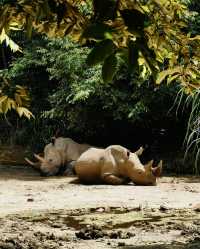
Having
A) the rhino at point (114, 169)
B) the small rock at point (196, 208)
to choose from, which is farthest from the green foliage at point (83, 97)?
the small rock at point (196, 208)

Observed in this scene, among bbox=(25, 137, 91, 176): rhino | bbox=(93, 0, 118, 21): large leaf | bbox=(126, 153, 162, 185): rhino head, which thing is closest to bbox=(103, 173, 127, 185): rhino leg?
bbox=(126, 153, 162, 185): rhino head

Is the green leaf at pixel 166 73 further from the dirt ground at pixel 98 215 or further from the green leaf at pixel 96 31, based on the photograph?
the dirt ground at pixel 98 215

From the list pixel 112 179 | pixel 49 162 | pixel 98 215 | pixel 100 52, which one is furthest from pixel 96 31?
pixel 49 162

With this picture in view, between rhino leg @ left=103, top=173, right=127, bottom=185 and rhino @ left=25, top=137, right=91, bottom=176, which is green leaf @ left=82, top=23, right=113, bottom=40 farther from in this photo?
rhino @ left=25, top=137, right=91, bottom=176

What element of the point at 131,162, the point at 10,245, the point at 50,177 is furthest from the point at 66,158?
the point at 10,245

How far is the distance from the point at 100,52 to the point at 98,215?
452cm

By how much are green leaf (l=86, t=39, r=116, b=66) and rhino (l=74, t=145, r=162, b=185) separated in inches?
305

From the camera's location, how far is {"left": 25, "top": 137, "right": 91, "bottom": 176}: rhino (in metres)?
11.4

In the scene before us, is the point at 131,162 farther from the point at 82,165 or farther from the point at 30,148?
the point at 30,148

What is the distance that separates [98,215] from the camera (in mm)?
6172

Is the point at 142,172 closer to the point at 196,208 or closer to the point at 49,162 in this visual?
the point at 49,162

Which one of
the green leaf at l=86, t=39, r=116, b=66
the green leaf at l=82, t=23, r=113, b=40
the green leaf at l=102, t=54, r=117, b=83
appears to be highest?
the green leaf at l=82, t=23, r=113, b=40

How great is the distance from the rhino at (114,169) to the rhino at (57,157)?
1.60 meters

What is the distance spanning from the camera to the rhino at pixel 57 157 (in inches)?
449
